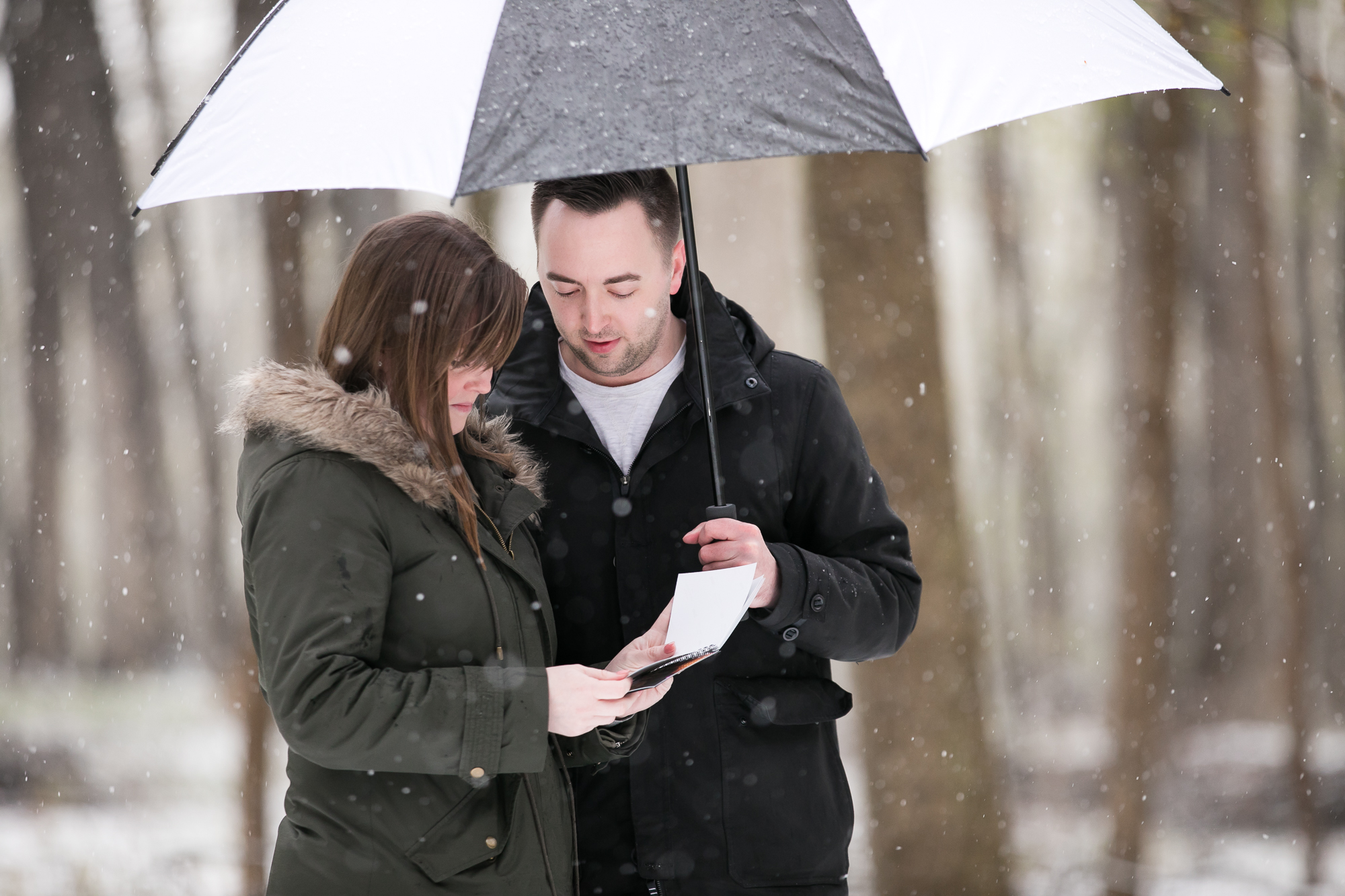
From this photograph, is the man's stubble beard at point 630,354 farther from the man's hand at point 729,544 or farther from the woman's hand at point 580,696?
the woman's hand at point 580,696

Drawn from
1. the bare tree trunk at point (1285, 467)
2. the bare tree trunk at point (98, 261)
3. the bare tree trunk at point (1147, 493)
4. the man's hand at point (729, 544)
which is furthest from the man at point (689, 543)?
the bare tree trunk at point (1285, 467)

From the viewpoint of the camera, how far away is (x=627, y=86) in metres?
1.68

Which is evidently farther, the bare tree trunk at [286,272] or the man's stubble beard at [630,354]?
the bare tree trunk at [286,272]

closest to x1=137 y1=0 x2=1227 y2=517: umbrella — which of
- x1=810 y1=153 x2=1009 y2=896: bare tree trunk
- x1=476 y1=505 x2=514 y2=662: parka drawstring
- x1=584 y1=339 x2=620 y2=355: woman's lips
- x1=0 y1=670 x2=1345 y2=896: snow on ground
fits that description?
x1=476 y1=505 x2=514 y2=662: parka drawstring

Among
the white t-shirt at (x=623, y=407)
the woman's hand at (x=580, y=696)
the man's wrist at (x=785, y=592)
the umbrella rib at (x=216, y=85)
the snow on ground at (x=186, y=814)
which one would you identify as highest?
the umbrella rib at (x=216, y=85)

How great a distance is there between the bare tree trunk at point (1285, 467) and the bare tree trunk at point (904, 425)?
7.78 feet

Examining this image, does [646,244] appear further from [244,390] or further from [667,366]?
[244,390]

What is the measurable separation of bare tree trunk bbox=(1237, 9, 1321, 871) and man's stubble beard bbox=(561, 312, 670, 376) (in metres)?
4.45

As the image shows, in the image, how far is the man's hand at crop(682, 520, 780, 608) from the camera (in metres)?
2.10

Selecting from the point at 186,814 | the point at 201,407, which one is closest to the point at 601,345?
the point at 201,407

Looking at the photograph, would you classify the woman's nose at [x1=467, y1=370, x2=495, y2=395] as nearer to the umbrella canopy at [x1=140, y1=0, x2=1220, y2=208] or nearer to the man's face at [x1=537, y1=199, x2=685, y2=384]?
the man's face at [x1=537, y1=199, x2=685, y2=384]

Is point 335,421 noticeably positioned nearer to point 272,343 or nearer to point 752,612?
point 752,612

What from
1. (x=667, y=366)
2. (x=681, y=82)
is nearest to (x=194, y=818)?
(x=667, y=366)

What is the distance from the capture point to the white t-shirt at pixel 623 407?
2.52 meters
